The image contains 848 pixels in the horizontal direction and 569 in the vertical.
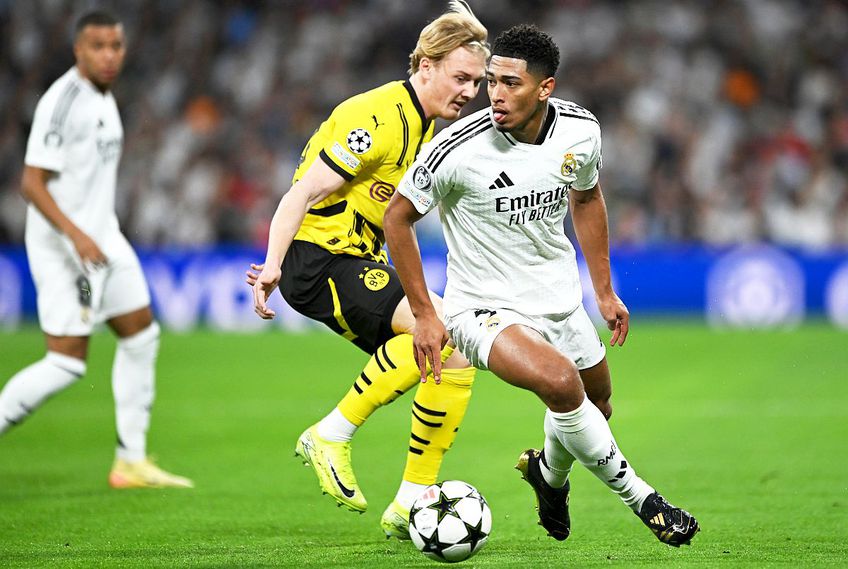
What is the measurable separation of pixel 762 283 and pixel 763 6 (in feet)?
15.9

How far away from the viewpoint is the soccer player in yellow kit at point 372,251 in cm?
569

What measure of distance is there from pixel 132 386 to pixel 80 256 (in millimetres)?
1017

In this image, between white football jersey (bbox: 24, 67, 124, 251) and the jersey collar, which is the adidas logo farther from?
white football jersey (bbox: 24, 67, 124, 251)

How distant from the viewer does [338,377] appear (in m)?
12.5

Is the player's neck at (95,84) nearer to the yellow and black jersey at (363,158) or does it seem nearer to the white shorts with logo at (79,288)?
the white shorts with logo at (79,288)

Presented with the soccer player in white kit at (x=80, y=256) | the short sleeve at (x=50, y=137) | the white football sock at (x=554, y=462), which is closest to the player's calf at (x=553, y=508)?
the white football sock at (x=554, y=462)

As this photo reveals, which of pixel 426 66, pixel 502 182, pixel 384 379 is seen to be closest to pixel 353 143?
pixel 426 66

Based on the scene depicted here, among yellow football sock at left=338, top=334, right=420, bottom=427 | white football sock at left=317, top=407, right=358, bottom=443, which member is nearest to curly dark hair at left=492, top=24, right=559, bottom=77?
yellow football sock at left=338, top=334, right=420, bottom=427

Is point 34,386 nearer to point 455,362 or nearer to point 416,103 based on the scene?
point 455,362

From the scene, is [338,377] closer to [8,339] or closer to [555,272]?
[8,339]

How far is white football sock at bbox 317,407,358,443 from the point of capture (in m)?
5.91

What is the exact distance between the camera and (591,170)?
17.5 feet

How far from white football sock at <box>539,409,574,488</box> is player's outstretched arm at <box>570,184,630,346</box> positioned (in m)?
0.52

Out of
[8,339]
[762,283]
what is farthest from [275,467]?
[762,283]
